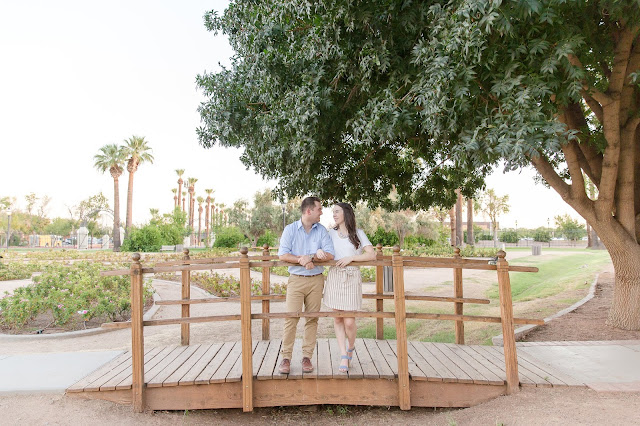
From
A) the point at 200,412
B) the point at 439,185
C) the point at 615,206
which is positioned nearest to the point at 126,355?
the point at 200,412

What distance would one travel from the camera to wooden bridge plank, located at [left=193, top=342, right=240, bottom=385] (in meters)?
4.79

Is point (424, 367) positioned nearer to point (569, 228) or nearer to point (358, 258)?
point (358, 258)

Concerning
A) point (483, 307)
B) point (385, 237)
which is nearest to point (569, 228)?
point (385, 237)

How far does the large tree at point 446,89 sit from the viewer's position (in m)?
4.89

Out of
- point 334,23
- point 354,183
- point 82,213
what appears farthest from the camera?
point 82,213

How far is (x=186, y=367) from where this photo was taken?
5.25 m

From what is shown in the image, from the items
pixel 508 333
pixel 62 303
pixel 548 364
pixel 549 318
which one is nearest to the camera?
pixel 508 333

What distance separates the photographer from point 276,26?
598 cm

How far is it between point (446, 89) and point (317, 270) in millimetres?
2407

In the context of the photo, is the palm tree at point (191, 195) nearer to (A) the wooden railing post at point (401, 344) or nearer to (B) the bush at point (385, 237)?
(B) the bush at point (385, 237)

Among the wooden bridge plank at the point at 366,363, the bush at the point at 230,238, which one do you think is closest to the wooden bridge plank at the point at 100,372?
the wooden bridge plank at the point at 366,363

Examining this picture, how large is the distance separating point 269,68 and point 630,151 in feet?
19.3

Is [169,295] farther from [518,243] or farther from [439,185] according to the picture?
[518,243]

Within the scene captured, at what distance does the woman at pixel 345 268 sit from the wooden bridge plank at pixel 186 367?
1741 millimetres
